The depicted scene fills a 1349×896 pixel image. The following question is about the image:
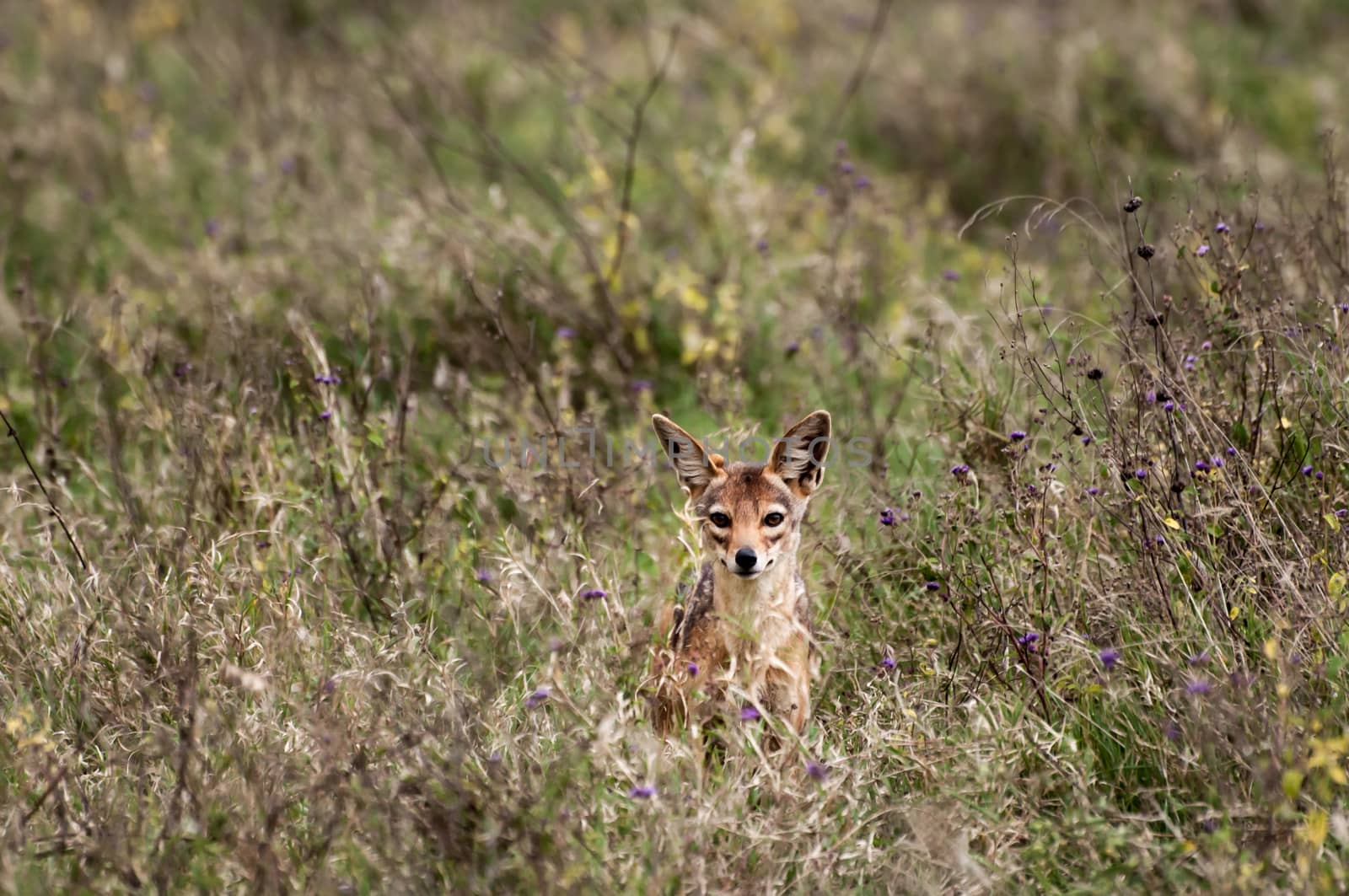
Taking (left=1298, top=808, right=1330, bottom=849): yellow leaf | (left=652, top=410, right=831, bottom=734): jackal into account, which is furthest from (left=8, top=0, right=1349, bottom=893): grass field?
(left=652, top=410, right=831, bottom=734): jackal

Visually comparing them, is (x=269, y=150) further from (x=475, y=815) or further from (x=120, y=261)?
(x=475, y=815)

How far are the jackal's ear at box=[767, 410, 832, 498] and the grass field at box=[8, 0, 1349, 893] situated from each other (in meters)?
0.33

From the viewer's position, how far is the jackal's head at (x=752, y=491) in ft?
16.0

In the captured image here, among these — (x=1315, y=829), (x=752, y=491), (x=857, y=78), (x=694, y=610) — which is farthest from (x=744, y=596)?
(x=857, y=78)

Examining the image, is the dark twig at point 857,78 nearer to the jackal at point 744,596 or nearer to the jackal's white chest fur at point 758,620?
the jackal at point 744,596

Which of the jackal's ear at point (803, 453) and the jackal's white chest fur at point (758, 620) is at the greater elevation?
the jackal's ear at point (803, 453)

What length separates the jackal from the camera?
4859 mm

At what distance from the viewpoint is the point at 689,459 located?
525 cm

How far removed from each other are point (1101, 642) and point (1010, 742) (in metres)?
0.64

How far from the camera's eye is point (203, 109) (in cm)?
1151

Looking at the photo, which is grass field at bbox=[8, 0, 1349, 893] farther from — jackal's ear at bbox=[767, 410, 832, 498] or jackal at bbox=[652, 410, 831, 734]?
jackal's ear at bbox=[767, 410, 832, 498]

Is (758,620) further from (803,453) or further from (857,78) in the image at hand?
(857,78)

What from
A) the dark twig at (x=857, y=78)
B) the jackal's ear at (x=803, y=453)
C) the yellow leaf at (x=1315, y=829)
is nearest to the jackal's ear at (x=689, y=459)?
the jackal's ear at (x=803, y=453)

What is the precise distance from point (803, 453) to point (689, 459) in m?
0.42
